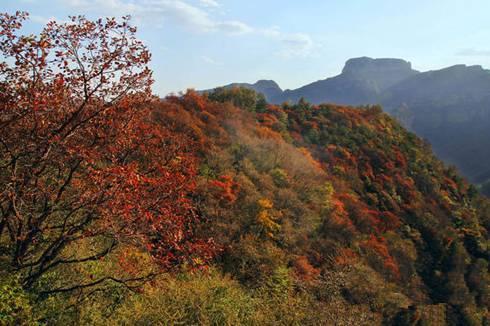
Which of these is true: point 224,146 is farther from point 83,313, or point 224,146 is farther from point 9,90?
point 9,90

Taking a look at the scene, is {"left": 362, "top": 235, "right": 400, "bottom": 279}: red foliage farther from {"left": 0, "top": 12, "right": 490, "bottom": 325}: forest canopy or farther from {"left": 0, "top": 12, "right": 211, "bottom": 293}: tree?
{"left": 0, "top": 12, "right": 211, "bottom": 293}: tree

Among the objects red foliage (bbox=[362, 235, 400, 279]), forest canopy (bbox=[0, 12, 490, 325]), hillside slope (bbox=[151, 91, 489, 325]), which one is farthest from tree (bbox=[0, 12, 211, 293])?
red foliage (bbox=[362, 235, 400, 279])

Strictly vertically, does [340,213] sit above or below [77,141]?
below

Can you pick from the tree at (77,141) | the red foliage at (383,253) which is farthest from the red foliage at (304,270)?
the tree at (77,141)

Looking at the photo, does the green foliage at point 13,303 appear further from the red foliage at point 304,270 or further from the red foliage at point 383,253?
the red foliage at point 383,253

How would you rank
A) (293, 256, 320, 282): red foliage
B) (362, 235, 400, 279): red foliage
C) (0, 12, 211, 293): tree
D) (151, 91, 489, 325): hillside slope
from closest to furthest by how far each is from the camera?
(0, 12, 211, 293): tree, (151, 91, 489, 325): hillside slope, (293, 256, 320, 282): red foliage, (362, 235, 400, 279): red foliage

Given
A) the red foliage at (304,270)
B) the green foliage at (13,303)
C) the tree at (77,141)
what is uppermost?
the tree at (77,141)

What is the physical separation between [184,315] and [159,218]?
4.99 metres

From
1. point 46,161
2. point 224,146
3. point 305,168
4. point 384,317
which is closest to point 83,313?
point 46,161

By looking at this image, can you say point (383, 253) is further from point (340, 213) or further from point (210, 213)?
point (210, 213)

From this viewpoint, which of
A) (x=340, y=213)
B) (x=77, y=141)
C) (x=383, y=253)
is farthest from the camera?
(x=383, y=253)

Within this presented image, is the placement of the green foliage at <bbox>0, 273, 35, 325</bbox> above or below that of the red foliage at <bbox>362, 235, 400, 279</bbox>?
above

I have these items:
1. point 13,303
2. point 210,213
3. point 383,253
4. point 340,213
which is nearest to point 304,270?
point 210,213

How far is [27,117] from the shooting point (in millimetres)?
7617
